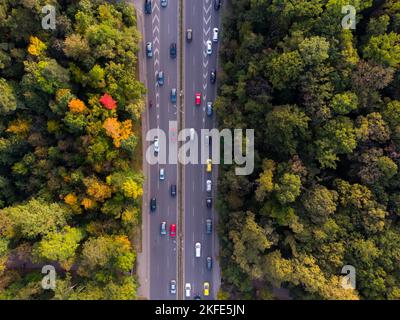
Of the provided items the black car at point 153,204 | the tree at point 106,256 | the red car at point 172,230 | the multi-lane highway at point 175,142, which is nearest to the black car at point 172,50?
the multi-lane highway at point 175,142

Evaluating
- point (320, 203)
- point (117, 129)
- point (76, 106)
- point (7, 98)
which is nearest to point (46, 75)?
point (76, 106)

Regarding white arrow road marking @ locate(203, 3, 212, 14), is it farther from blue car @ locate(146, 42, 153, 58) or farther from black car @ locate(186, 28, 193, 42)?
blue car @ locate(146, 42, 153, 58)

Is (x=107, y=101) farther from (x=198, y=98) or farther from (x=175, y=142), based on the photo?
(x=198, y=98)

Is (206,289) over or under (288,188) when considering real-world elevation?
under

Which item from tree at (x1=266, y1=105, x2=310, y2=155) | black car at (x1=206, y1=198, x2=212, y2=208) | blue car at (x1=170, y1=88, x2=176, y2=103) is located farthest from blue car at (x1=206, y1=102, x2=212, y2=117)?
black car at (x1=206, y1=198, x2=212, y2=208)

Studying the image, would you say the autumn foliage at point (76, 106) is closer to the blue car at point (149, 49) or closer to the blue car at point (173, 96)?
the blue car at point (149, 49)

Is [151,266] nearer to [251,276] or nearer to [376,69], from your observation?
[251,276]
